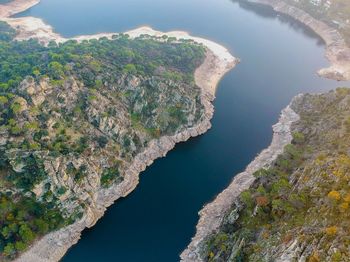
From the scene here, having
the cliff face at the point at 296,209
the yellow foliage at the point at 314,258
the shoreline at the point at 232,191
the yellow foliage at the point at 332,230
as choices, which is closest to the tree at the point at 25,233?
the shoreline at the point at 232,191

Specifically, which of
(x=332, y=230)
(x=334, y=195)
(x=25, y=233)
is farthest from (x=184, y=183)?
(x=332, y=230)

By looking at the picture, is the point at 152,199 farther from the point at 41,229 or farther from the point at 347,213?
the point at 347,213

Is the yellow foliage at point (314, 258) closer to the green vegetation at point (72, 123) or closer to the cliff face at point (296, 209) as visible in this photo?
the cliff face at point (296, 209)

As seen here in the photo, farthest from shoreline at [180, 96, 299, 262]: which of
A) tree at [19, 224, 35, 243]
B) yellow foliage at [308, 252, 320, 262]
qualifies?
tree at [19, 224, 35, 243]

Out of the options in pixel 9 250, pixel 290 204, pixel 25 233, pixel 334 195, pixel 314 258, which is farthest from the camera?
pixel 25 233

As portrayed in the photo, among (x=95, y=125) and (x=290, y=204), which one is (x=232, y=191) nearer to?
(x=290, y=204)
